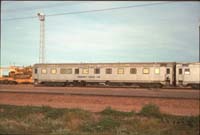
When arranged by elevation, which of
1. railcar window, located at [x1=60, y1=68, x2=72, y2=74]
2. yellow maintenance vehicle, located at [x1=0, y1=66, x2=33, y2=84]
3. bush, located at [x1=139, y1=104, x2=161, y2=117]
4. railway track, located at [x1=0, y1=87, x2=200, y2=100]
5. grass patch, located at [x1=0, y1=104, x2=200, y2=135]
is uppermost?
railcar window, located at [x1=60, y1=68, x2=72, y2=74]

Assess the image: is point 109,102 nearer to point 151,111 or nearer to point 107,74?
point 151,111

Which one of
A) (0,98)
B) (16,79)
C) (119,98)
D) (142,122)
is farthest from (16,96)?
(16,79)

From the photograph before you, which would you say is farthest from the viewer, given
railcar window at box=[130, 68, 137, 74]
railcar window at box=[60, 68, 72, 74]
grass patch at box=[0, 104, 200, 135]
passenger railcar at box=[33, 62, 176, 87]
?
railcar window at box=[60, 68, 72, 74]

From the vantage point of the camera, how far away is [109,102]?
89.5 ft

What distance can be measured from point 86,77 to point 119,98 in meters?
24.6

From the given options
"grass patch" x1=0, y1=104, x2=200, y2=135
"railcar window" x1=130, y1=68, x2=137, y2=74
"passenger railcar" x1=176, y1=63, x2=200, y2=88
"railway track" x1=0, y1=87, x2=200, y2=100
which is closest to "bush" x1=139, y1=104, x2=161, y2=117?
"grass patch" x1=0, y1=104, x2=200, y2=135

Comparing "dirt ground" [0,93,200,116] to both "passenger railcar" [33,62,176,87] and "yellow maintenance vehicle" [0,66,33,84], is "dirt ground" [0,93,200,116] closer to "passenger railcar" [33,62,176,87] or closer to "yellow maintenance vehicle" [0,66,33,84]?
"passenger railcar" [33,62,176,87]

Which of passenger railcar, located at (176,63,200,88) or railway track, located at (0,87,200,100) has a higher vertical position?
passenger railcar, located at (176,63,200,88)

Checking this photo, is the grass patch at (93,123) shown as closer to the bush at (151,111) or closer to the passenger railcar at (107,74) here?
the bush at (151,111)

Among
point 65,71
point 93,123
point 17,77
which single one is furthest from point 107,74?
point 93,123

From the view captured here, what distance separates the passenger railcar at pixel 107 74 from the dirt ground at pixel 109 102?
1898cm

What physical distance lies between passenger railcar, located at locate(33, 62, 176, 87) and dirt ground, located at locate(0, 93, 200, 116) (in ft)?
62.3

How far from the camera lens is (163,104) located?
84.3 ft

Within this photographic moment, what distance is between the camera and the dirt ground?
78.6 feet
